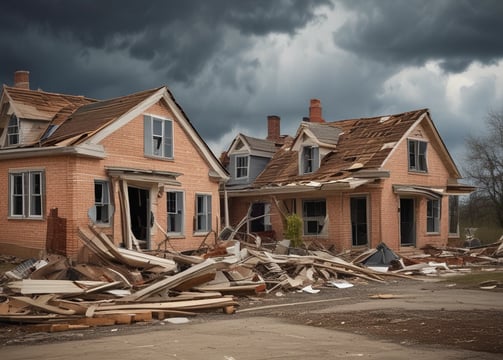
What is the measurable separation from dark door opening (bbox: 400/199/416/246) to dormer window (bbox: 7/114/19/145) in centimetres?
1807

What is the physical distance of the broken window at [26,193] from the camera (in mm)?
24969

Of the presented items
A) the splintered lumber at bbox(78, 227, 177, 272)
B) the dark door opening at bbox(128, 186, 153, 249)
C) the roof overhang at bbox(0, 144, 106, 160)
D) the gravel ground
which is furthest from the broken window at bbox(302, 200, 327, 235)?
the splintered lumber at bbox(78, 227, 177, 272)

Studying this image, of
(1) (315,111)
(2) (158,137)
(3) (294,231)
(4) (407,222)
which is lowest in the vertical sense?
(3) (294,231)

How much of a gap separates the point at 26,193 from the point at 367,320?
16.1 meters

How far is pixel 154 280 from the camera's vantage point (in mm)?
17766

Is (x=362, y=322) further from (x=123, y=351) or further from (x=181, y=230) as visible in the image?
(x=181, y=230)

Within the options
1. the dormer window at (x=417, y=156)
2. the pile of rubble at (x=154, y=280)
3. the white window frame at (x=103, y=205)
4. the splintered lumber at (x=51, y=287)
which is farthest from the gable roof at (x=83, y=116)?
the dormer window at (x=417, y=156)

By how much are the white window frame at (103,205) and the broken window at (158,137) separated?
2795mm

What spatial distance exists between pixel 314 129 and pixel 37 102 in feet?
43.9

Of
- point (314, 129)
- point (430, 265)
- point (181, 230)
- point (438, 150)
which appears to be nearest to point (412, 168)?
point (438, 150)

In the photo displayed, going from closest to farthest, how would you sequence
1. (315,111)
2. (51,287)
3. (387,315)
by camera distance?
1. (387,315)
2. (51,287)
3. (315,111)

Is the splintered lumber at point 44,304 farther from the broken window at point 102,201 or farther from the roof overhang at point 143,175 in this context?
the roof overhang at point 143,175

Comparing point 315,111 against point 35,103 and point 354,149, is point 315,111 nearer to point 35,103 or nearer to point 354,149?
point 354,149

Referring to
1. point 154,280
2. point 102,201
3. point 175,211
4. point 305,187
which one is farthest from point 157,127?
point 154,280
